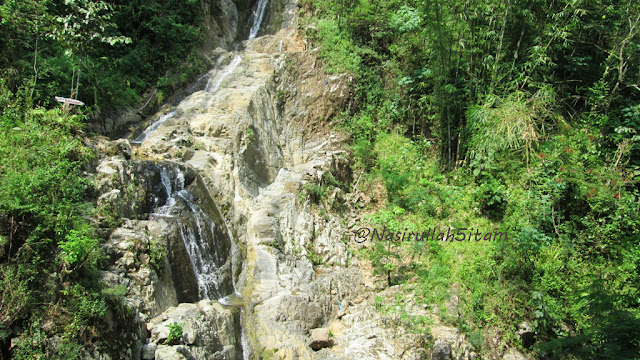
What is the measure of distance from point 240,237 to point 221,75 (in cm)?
763

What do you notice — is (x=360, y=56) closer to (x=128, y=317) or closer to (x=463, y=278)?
(x=463, y=278)

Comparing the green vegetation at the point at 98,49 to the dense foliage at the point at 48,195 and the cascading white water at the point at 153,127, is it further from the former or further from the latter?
the cascading white water at the point at 153,127

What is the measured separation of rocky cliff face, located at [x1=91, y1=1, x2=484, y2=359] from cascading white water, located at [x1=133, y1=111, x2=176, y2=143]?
7 cm

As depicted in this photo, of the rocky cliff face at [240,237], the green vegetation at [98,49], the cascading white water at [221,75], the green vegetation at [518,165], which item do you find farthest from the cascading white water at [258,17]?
the green vegetation at [518,165]

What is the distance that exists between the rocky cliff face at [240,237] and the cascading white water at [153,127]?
7cm

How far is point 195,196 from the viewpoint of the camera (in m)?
7.83

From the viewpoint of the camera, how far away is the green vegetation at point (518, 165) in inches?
299

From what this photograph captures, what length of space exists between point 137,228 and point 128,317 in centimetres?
177

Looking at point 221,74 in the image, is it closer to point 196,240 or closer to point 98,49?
point 98,49

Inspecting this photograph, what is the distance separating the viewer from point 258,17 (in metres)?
17.8

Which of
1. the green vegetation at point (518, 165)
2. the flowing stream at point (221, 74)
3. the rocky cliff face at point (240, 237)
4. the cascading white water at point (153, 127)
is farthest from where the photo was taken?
the flowing stream at point (221, 74)

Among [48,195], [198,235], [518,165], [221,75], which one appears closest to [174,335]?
[198,235]

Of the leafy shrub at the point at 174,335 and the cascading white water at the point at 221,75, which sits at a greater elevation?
the cascading white water at the point at 221,75

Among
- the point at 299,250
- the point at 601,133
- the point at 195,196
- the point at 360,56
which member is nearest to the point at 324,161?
the point at 299,250
